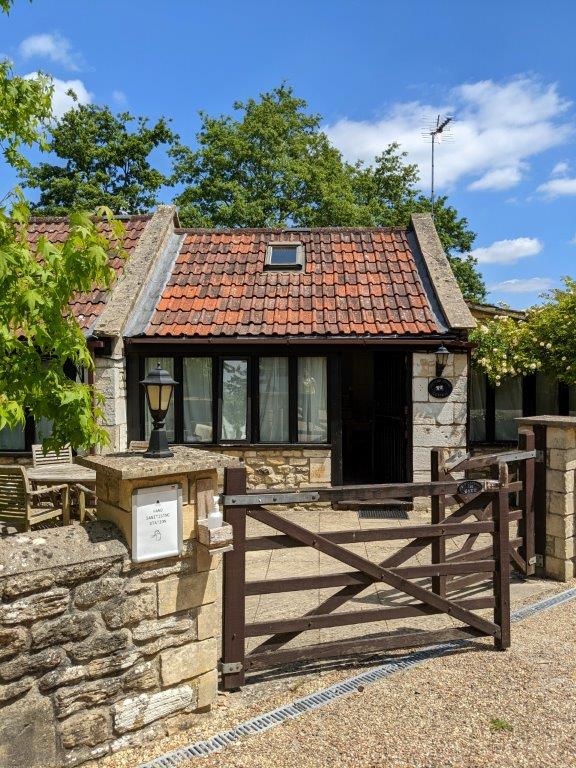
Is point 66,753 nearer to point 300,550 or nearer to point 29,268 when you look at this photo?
point 29,268

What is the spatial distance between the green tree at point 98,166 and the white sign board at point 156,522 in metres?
20.2

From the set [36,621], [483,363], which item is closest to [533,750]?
[36,621]

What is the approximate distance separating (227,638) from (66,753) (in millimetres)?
1163

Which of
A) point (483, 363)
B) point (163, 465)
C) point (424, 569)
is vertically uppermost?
point (483, 363)

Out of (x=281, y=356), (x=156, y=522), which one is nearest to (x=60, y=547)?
(x=156, y=522)

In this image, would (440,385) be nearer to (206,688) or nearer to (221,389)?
(221,389)

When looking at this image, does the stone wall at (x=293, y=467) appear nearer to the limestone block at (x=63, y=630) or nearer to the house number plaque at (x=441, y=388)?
the house number plaque at (x=441, y=388)

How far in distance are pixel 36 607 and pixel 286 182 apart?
22.6m

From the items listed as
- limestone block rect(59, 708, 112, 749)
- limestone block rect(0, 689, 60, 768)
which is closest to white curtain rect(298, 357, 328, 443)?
limestone block rect(59, 708, 112, 749)

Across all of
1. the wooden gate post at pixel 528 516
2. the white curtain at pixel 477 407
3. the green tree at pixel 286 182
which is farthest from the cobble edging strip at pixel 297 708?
the green tree at pixel 286 182

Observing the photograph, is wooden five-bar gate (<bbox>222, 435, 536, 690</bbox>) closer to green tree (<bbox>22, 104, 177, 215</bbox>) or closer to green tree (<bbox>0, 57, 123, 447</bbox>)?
green tree (<bbox>0, 57, 123, 447</bbox>)

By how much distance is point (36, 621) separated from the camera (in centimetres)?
308

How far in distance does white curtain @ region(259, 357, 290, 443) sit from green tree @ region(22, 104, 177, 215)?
14.7 meters

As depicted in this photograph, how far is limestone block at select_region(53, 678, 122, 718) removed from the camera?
124 inches
